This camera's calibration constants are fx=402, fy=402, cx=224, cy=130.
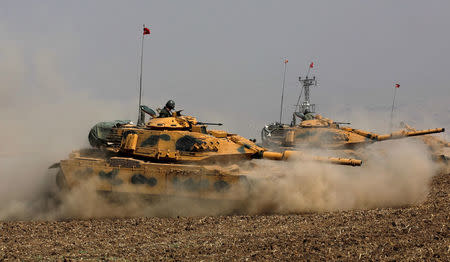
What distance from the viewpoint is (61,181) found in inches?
472

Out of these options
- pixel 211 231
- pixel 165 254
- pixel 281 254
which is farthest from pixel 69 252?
pixel 281 254

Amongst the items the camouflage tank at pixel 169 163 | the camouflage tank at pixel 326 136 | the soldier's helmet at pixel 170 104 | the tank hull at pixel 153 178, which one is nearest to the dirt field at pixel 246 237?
the tank hull at pixel 153 178

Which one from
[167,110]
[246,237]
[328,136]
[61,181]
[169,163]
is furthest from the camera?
[328,136]

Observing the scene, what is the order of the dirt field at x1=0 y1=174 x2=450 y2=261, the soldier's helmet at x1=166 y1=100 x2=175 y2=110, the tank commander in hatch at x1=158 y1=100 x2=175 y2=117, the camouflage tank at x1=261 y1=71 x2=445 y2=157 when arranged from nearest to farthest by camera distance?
the dirt field at x1=0 y1=174 x2=450 y2=261 → the tank commander in hatch at x1=158 y1=100 x2=175 y2=117 → the soldier's helmet at x1=166 y1=100 x2=175 y2=110 → the camouflage tank at x1=261 y1=71 x2=445 y2=157

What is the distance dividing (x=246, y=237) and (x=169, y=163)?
447 cm

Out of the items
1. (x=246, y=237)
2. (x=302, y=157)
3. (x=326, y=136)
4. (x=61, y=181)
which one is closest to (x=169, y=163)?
(x=61, y=181)

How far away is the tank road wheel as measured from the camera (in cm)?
1188

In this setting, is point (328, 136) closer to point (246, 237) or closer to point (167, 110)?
point (167, 110)

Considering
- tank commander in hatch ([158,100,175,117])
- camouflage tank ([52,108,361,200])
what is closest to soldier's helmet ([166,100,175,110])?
tank commander in hatch ([158,100,175,117])

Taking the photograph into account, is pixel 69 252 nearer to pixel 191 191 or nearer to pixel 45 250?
pixel 45 250

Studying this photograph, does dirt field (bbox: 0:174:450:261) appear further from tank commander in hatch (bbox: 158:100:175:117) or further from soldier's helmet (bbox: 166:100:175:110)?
soldier's helmet (bbox: 166:100:175:110)

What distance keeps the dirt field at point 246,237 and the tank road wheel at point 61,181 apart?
169 cm

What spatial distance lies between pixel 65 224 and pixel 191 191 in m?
3.34

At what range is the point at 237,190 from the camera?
10930 mm
